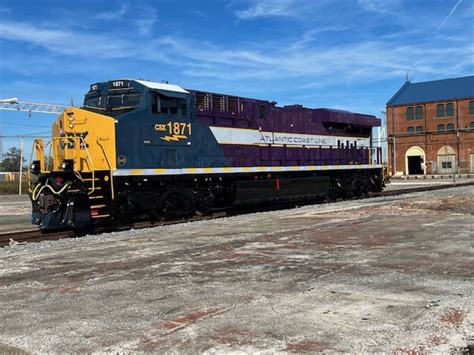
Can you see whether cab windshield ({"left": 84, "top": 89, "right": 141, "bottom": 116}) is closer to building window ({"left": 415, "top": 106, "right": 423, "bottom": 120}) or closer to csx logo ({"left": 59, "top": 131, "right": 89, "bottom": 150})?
csx logo ({"left": 59, "top": 131, "right": 89, "bottom": 150})

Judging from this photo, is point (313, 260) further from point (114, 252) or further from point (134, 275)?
point (114, 252)

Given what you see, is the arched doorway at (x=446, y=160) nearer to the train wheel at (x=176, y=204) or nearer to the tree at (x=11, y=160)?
the train wheel at (x=176, y=204)

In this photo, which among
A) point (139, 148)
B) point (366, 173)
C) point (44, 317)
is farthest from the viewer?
point (366, 173)

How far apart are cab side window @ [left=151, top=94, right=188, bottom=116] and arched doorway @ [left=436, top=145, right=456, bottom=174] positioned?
185 feet

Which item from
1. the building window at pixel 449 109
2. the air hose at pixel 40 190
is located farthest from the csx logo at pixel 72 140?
the building window at pixel 449 109

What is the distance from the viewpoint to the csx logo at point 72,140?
40.6 feet

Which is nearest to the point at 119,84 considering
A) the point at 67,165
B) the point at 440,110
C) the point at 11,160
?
the point at 67,165

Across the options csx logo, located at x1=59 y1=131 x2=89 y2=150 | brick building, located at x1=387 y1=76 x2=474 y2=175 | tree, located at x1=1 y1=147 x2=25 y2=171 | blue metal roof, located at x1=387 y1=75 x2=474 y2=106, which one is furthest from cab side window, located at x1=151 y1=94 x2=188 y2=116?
tree, located at x1=1 y1=147 x2=25 y2=171

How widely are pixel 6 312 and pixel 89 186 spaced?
A: 23.0 feet

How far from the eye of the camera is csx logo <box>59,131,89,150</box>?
12370mm

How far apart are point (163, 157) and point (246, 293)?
837cm

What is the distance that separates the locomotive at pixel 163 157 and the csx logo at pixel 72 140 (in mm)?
33

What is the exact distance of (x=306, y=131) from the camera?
19422 millimetres

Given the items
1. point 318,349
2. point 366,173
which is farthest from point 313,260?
point 366,173
